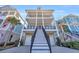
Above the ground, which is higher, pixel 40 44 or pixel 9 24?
pixel 9 24

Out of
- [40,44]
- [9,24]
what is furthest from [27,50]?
[9,24]

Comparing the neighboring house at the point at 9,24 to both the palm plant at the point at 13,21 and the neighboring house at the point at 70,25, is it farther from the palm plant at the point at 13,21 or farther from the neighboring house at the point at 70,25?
the neighboring house at the point at 70,25

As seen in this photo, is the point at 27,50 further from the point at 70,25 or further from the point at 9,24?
the point at 70,25

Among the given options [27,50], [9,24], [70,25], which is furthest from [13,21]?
[70,25]

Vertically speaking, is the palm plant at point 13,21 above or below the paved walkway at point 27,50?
above

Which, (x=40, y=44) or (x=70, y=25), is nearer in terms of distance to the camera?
(x=40, y=44)

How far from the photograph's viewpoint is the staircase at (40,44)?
8.60ft

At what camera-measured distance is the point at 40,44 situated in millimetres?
2637

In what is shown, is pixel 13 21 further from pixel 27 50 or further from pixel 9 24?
pixel 27 50

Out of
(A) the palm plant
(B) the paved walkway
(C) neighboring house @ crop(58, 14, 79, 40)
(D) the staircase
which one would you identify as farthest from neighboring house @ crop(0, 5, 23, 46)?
(C) neighboring house @ crop(58, 14, 79, 40)

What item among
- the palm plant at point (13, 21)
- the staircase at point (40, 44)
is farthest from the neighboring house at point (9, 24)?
the staircase at point (40, 44)

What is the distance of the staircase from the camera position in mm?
2621

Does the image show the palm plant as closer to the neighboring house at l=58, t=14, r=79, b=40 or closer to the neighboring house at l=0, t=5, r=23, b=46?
the neighboring house at l=0, t=5, r=23, b=46

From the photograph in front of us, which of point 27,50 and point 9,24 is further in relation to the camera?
point 9,24
